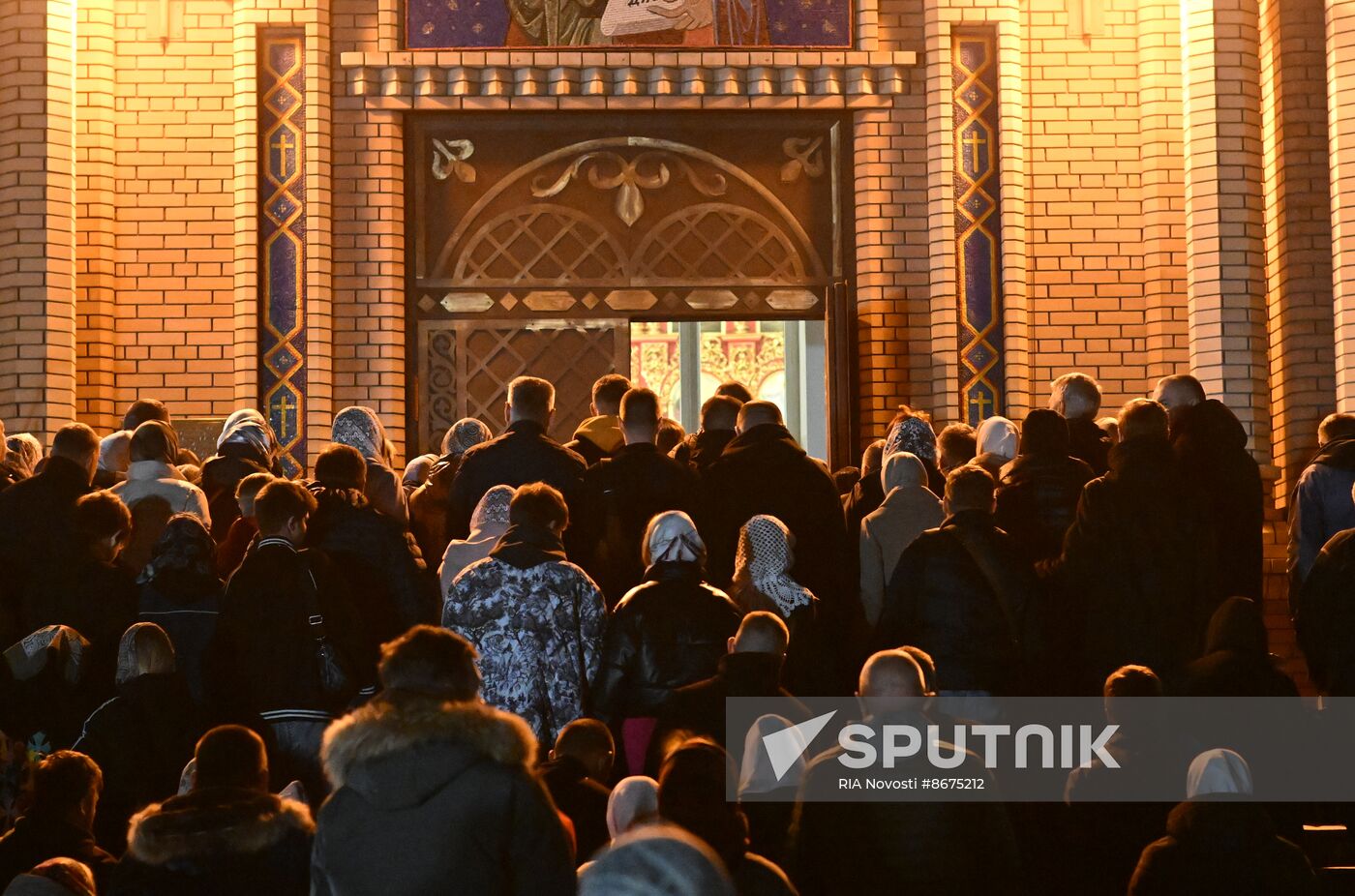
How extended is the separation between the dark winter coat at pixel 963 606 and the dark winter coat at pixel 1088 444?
1506 mm

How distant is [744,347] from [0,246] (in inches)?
442

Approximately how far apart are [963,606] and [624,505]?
166 cm

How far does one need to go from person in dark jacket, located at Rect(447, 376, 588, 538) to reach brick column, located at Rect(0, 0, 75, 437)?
4.93 metres

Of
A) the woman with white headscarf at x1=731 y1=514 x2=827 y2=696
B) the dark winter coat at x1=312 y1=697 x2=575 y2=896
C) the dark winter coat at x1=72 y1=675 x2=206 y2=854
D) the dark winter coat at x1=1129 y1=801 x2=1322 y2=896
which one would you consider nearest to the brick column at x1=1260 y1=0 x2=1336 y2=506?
the woman with white headscarf at x1=731 y1=514 x2=827 y2=696

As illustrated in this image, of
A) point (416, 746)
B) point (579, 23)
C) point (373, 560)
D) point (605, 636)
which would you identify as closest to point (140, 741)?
point (373, 560)

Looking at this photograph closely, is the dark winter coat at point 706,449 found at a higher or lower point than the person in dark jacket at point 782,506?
higher

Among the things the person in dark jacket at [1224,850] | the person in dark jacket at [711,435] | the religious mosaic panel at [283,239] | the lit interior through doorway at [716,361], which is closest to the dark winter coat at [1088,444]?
the person in dark jacket at [711,435]

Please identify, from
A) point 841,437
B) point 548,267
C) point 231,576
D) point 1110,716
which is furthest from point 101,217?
point 1110,716

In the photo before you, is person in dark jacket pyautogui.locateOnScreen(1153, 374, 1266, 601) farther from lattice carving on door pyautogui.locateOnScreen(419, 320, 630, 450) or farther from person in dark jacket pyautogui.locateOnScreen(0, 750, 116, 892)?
lattice carving on door pyautogui.locateOnScreen(419, 320, 630, 450)

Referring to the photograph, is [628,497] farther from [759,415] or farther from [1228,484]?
[1228,484]

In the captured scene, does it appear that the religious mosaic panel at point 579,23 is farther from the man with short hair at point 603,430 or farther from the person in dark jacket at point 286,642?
the person in dark jacket at point 286,642

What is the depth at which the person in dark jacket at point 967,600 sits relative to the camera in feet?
26.2

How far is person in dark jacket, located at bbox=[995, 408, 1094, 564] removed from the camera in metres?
8.90

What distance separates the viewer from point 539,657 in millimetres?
7621
